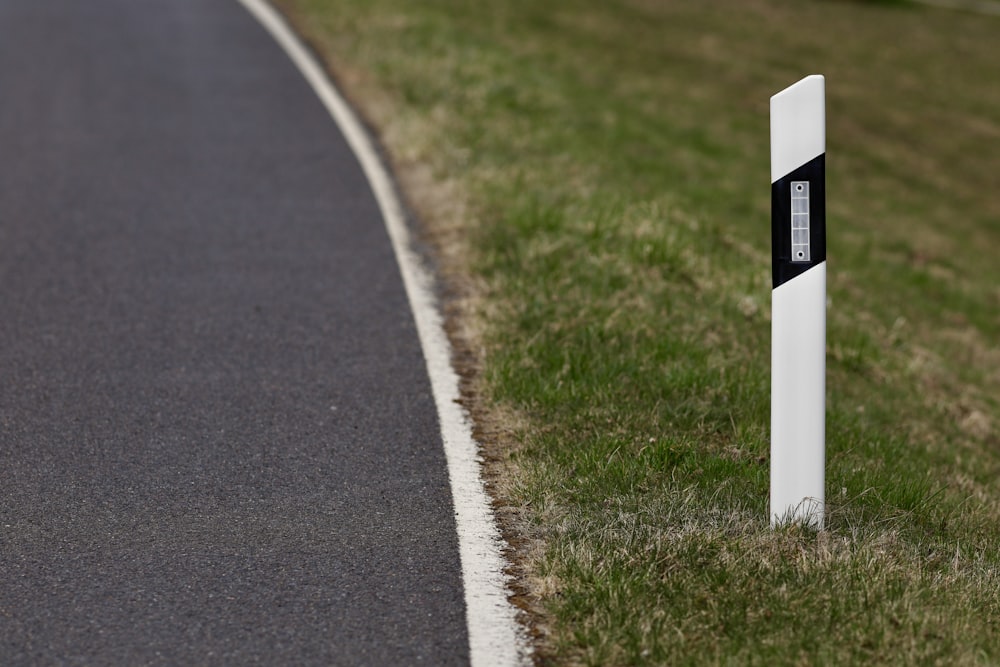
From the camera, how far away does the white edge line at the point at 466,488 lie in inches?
143

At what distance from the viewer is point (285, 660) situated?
11.5ft

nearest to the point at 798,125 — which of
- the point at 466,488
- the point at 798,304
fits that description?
the point at 798,304

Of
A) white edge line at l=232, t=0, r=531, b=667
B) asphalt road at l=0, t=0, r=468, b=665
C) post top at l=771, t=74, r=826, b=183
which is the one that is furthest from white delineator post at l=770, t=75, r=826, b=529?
asphalt road at l=0, t=0, r=468, b=665

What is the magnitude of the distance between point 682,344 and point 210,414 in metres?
2.35

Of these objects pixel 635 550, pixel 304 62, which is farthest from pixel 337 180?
pixel 635 550

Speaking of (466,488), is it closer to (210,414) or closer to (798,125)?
(210,414)

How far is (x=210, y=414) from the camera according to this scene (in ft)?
17.5

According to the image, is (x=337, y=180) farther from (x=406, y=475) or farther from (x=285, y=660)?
(x=285, y=660)

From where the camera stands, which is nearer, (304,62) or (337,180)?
(337,180)

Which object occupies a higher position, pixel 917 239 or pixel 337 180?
pixel 337 180

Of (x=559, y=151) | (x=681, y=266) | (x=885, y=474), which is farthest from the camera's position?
(x=559, y=151)

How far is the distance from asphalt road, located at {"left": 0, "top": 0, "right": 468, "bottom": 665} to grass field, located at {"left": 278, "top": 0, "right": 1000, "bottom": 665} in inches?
17.0

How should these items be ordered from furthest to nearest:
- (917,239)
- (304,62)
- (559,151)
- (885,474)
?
(304,62) < (917,239) < (559,151) < (885,474)

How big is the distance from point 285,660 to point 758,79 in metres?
17.9
